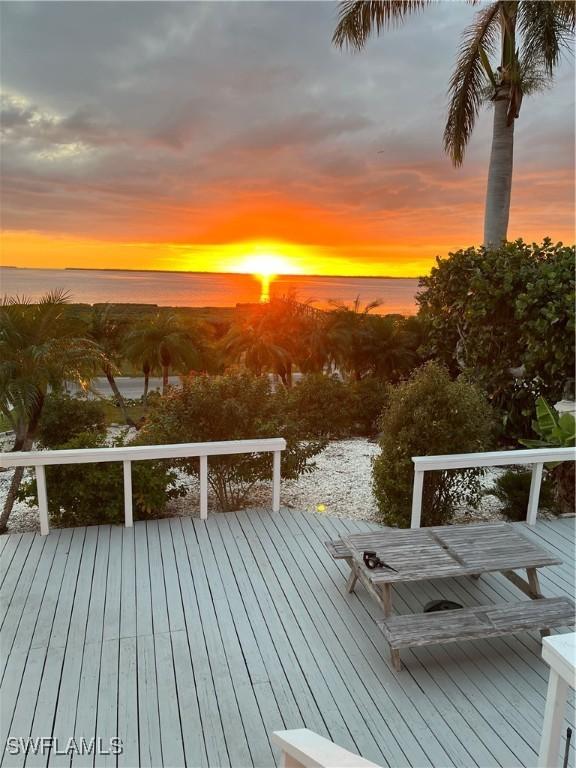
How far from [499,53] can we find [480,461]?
33.7 feet

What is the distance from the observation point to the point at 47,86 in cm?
709

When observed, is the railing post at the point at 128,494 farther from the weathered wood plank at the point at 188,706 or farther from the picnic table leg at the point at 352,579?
the picnic table leg at the point at 352,579

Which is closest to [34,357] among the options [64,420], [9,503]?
[64,420]

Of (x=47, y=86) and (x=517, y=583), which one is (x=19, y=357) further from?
(x=517, y=583)

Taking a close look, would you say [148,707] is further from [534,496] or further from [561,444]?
[561,444]

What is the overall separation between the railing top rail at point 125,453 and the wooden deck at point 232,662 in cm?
73

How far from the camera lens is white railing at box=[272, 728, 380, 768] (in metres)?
1.30

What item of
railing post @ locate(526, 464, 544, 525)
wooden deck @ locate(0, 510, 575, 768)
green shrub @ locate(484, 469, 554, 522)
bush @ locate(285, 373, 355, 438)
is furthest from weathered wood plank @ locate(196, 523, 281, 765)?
bush @ locate(285, 373, 355, 438)

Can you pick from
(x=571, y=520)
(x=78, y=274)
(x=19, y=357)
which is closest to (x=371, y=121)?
(x=19, y=357)

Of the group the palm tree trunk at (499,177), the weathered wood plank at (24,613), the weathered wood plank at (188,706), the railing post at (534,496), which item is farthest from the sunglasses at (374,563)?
the palm tree trunk at (499,177)

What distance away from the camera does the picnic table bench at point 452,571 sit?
3.25 metres

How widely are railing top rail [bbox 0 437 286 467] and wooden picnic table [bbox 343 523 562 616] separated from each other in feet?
5.17

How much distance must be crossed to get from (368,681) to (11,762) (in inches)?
77.2

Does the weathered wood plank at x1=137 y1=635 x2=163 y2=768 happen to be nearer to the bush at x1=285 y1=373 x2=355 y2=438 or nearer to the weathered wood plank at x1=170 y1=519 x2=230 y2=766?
the weathered wood plank at x1=170 y1=519 x2=230 y2=766
